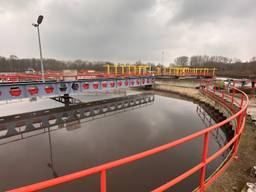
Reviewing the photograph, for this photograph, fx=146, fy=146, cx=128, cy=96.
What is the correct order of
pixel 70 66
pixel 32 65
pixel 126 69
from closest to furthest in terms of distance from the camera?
pixel 126 69
pixel 70 66
pixel 32 65

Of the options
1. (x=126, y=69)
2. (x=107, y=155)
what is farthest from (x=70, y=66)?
(x=107, y=155)

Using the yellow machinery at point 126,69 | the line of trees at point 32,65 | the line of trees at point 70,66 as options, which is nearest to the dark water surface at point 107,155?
the yellow machinery at point 126,69

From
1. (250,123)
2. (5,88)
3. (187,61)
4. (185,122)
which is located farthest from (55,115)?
(187,61)

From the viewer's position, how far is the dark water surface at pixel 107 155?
3.75 meters

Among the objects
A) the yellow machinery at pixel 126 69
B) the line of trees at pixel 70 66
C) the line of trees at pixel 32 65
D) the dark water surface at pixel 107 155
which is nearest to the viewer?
the dark water surface at pixel 107 155

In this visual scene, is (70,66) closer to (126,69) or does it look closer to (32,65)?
(32,65)

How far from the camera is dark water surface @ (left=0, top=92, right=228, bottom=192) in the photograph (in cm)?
375

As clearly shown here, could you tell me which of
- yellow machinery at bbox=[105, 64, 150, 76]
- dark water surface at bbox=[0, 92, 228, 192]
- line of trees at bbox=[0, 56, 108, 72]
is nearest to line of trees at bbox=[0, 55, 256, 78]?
line of trees at bbox=[0, 56, 108, 72]

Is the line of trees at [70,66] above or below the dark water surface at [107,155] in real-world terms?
above

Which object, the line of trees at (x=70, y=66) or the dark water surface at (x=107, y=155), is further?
the line of trees at (x=70, y=66)

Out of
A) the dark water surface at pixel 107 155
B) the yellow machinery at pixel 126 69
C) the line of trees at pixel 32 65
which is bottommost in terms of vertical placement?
the dark water surface at pixel 107 155

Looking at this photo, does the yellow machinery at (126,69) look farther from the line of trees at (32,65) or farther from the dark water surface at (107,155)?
the line of trees at (32,65)

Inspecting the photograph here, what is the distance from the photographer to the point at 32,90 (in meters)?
9.59

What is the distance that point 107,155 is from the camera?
492 centimetres
